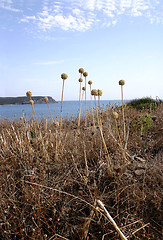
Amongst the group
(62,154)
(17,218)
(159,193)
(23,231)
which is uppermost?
(62,154)

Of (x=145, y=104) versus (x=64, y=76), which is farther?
(x=145, y=104)

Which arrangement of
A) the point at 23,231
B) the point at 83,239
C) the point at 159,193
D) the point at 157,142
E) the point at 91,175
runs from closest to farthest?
the point at 83,239, the point at 23,231, the point at 159,193, the point at 91,175, the point at 157,142

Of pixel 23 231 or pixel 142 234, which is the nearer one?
pixel 142 234

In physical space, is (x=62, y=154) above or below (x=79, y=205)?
above

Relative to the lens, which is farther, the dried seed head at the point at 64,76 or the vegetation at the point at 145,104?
the vegetation at the point at 145,104

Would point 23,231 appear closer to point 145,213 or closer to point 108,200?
point 108,200

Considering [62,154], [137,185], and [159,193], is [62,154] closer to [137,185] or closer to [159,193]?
[137,185]

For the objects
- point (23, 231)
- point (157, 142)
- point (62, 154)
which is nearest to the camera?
point (23, 231)

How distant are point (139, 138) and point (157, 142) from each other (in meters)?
0.30

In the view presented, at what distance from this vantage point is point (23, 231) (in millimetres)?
1607

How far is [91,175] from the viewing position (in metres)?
2.13

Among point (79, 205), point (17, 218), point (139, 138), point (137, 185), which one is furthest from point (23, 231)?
point (139, 138)

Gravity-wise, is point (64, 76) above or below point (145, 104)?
above

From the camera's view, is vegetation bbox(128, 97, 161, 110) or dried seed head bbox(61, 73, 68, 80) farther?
vegetation bbox(128, 97, 161, 110)
